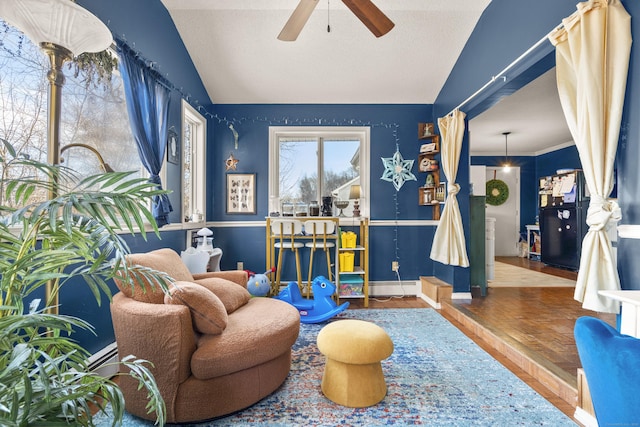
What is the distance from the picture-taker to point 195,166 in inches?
152

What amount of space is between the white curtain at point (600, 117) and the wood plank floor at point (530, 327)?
662 millimetres

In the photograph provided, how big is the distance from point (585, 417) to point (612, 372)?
4.21ft

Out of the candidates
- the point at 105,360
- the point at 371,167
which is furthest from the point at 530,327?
the point at 105,360

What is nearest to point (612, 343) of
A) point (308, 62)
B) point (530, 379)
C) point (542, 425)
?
point (542, 425)

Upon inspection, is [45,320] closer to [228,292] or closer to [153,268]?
[153,268]

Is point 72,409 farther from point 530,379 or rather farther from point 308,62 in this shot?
point 308,62

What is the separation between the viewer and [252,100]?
13.4 feet

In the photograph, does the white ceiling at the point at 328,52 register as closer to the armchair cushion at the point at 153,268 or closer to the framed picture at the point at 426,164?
the framed picture at the point at 426,164

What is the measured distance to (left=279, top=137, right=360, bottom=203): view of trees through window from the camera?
427 centimetres

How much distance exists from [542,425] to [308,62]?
374 centimetres

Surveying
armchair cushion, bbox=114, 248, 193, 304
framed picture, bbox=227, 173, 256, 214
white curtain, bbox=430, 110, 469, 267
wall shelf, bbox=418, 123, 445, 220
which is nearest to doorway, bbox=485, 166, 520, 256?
wall shelf, bbox=418, 123, 445, 220

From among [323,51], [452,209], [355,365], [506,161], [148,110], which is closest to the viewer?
[355,365]

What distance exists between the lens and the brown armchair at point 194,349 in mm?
1484

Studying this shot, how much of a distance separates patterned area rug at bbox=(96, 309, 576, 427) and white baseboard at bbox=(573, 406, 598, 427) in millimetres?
61
